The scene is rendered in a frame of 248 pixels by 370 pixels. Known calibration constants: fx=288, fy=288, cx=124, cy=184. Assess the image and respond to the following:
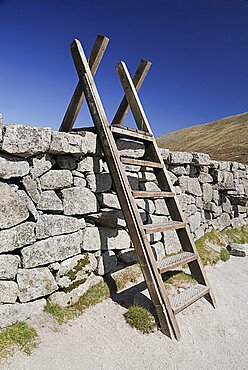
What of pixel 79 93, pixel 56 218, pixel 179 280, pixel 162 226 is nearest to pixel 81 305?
pixel 56 218

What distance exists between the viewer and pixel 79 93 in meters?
4.51

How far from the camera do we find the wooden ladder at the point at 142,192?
3420 mm

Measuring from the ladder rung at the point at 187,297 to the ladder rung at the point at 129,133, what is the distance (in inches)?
90.7

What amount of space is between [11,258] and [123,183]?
1594 millimetres

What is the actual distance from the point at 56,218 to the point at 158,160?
190cm

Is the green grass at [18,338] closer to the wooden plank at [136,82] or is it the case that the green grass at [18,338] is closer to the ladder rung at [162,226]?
the ladder rung at [162,226]

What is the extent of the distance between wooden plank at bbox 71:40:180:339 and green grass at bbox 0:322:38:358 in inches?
54.7

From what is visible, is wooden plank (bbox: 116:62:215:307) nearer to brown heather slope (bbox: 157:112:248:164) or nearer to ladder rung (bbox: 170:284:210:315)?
ladder rung (bbox: 170:284:210:315)

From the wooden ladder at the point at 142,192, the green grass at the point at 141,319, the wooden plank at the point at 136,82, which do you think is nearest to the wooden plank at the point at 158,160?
the wooden ladder at the point at 142,192

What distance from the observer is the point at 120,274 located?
4.29 metres

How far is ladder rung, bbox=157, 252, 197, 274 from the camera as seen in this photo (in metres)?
3.54

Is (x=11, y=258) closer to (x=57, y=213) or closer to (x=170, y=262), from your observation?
(x=57, y=213)

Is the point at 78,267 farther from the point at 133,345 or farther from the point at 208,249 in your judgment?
the point at 208,249

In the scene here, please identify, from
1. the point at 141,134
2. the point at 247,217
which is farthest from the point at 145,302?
the point at 247,217
